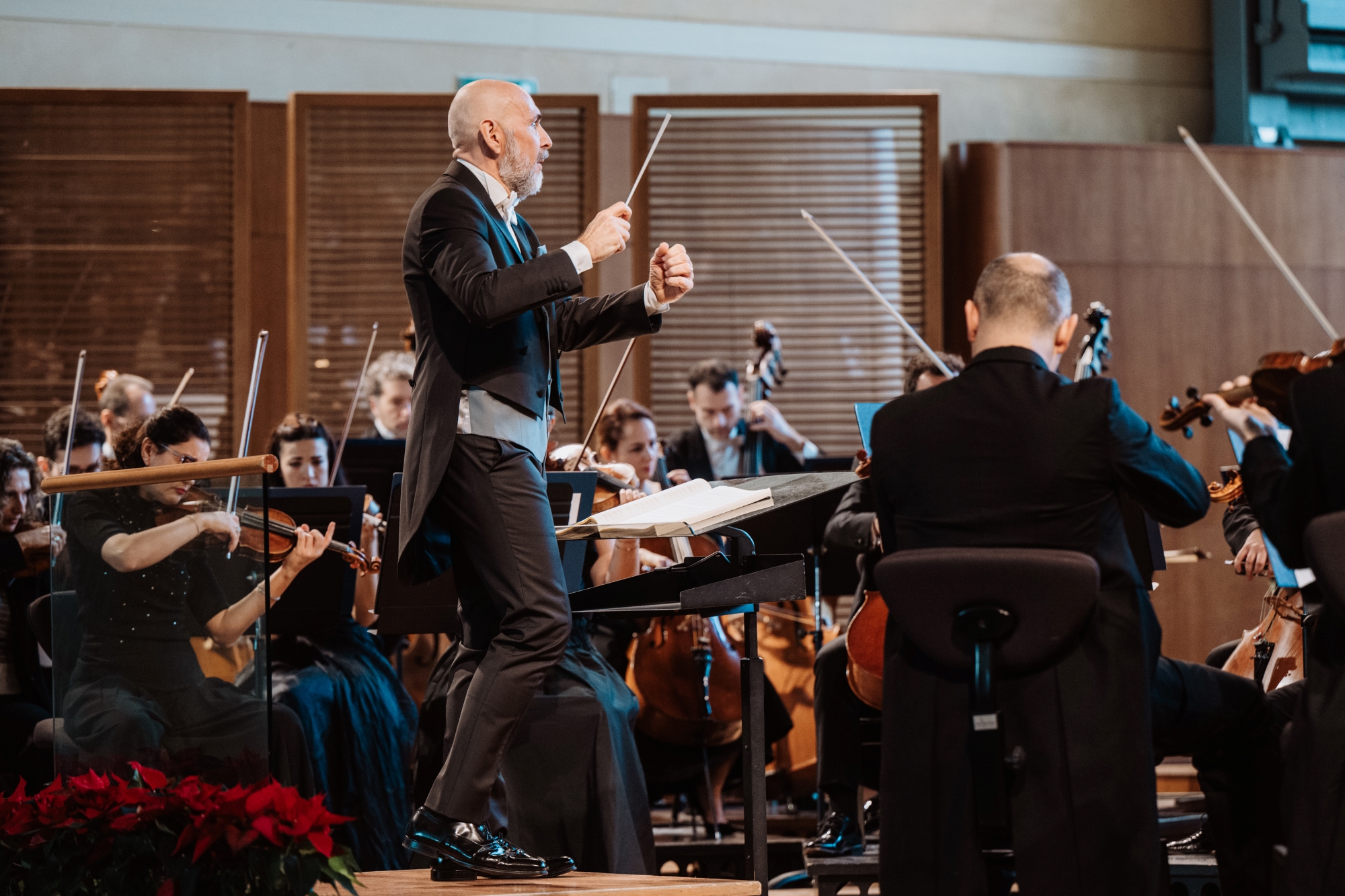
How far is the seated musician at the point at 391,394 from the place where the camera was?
4.45 metres

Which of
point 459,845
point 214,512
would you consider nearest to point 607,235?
point 214,512

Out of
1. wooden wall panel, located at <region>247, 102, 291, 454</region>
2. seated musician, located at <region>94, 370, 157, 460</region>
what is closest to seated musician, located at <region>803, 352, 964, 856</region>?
seated musician, located at <region>94, 370, 157, 460</region>

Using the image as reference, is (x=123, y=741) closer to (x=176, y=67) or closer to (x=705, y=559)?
(x=705, y=559)

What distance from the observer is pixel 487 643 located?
227 centimetres

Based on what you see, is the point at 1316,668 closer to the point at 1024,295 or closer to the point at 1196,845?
the point at 1024,295

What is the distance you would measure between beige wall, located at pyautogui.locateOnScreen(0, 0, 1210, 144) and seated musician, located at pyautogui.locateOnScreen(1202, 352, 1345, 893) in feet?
13.9

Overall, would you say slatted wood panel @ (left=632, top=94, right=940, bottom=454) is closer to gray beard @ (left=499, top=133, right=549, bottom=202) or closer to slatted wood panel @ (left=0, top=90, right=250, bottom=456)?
slatted wood panel @ (left=0, top=90, right=250, bottom=456)

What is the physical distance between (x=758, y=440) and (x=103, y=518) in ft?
8.40

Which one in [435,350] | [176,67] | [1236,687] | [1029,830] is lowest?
[1029,830]

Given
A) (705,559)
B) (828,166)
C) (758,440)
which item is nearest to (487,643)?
(705,559)

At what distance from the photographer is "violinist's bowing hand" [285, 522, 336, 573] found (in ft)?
10.0

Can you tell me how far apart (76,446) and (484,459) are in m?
1.86

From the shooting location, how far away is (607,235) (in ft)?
7.39

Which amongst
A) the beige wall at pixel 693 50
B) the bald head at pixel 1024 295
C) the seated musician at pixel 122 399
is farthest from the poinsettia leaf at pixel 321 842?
the beige wall at pixel 693 50
